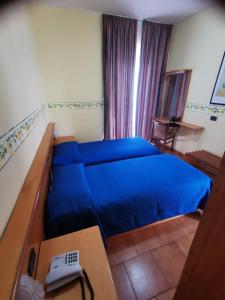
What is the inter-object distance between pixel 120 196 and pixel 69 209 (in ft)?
1.48

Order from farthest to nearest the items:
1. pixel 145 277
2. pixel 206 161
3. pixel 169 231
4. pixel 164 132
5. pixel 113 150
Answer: pixel 164 132, pixel 113 150, pixel 206 161, pixel 169 231, pixel 145 277

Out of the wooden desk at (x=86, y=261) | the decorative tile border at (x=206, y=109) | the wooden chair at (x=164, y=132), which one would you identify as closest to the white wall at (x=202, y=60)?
the decorative tile border at (x=206, y=109)

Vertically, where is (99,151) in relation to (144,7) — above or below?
below

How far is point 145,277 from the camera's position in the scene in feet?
3.85

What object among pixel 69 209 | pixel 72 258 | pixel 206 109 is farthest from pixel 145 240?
pixel 206 109

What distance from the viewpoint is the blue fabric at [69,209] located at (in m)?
1.05

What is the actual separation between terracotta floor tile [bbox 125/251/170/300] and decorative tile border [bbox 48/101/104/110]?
8.54 feet

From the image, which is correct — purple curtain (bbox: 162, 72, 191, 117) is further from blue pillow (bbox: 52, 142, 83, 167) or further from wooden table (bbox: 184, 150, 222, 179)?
blue pillow (bbox: 52, 142, 83, 167)

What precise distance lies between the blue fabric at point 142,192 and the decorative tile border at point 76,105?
1.65 m

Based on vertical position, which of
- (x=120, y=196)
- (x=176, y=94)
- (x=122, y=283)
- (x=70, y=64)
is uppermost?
(x=70, y=64)

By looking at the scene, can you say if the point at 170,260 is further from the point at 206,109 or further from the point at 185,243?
the point at 206,109

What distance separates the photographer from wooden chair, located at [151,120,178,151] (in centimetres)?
297

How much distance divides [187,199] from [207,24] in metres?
2.74

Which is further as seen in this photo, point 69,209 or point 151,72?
point 151,72
